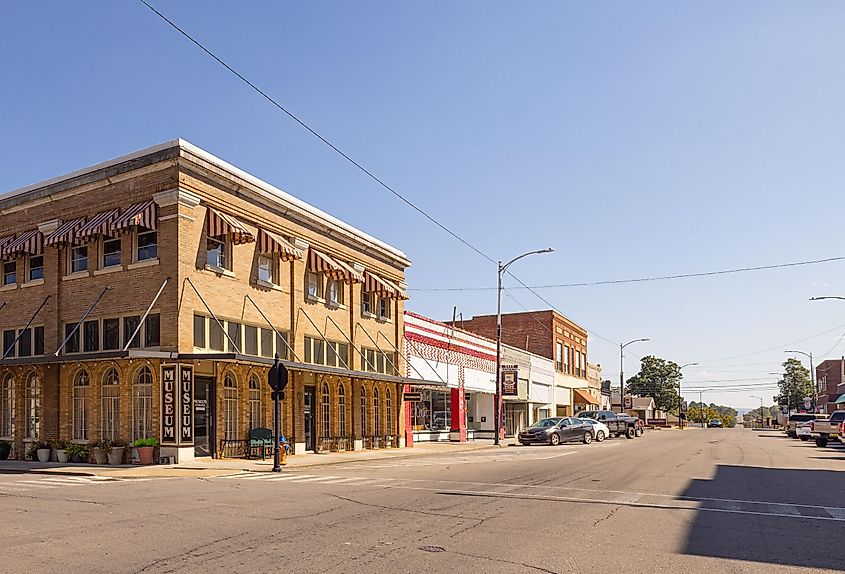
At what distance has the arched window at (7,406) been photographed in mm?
29797

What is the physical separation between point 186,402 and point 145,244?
A: 5490 mm

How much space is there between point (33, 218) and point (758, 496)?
2605 cm

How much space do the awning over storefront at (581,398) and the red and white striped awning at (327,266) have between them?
46765 mm

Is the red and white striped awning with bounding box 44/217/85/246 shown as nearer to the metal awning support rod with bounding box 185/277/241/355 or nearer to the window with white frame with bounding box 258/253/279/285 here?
the metal awning support rod with bounding box 185/277/241/355

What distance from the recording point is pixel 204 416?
26875mm

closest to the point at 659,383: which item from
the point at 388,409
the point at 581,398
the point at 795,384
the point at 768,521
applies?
the point at 795,384

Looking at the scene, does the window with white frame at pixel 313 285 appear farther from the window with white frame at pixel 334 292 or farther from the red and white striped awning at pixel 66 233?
the red and white striped awning at pixel 66 233

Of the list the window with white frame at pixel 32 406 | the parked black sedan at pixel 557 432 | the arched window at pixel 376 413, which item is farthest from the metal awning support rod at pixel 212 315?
the parked black sedan at pixel 557 432

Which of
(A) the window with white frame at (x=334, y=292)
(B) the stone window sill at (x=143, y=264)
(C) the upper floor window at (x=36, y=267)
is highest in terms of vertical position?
(C) the upper floor window at (x=36, y=267)

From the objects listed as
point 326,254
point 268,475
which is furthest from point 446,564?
point 326,254

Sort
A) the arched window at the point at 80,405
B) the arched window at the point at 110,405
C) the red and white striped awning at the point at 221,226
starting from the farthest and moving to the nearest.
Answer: the arched window at the point at 80,405 → the red and white striped awning at the point at 221,226 → the arched window at the point at 110,405

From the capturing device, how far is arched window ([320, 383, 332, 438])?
1304 inches

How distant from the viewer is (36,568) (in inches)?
342

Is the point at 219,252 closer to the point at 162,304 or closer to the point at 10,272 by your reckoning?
the point at 162,304
